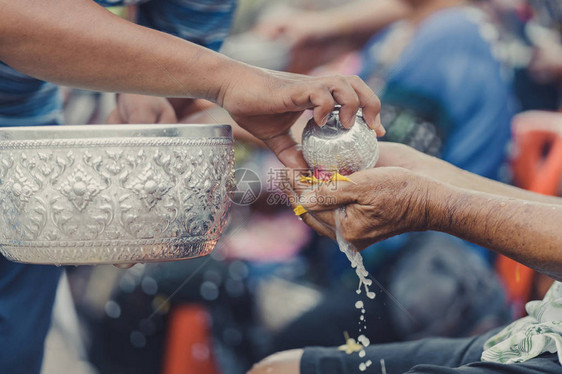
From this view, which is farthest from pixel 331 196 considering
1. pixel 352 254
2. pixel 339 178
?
pixel 352 254

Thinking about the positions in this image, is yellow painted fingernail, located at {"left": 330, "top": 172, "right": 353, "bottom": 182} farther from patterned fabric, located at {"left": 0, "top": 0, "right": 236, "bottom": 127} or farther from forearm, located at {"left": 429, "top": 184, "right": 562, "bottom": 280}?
patterned fabric, located at {"left": 0, "top": 0, "right": 236, "bottom": 127}

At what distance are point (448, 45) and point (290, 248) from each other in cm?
81

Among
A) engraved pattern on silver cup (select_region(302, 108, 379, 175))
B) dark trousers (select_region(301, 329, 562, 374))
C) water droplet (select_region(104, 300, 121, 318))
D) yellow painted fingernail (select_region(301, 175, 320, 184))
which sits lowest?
water droplet (select_region(104, 300, 121, 318))

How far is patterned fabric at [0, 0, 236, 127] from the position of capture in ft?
4.95

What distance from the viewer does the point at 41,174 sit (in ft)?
3.63

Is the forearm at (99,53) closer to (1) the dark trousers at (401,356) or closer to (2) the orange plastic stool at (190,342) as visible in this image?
(1) the dark trousers at (401,356)

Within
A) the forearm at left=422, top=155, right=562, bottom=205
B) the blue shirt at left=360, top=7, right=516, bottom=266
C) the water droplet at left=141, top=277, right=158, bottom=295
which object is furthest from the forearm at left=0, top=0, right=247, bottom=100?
the water droplet at left=141, top=277, right=158, bottom=295

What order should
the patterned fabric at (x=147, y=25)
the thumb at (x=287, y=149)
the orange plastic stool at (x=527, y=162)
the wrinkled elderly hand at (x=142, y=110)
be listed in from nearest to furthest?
the thumb at (x=287, y=149) → the patterned fabric at (x=147, y=25) → the wrinkled elderly hand at (x=142, y=110) → the orange plastic stool at (x=527, y=162)

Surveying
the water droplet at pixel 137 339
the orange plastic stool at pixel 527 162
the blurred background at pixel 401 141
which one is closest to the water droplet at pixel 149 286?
the blurred background at pixel 401 141

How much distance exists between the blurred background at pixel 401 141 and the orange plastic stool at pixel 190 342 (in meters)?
0.02

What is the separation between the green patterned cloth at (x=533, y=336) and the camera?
1.24 m

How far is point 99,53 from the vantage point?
1.16 meters

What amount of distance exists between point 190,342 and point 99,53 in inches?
50.8

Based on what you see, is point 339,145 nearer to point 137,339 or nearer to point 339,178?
point 339,178
